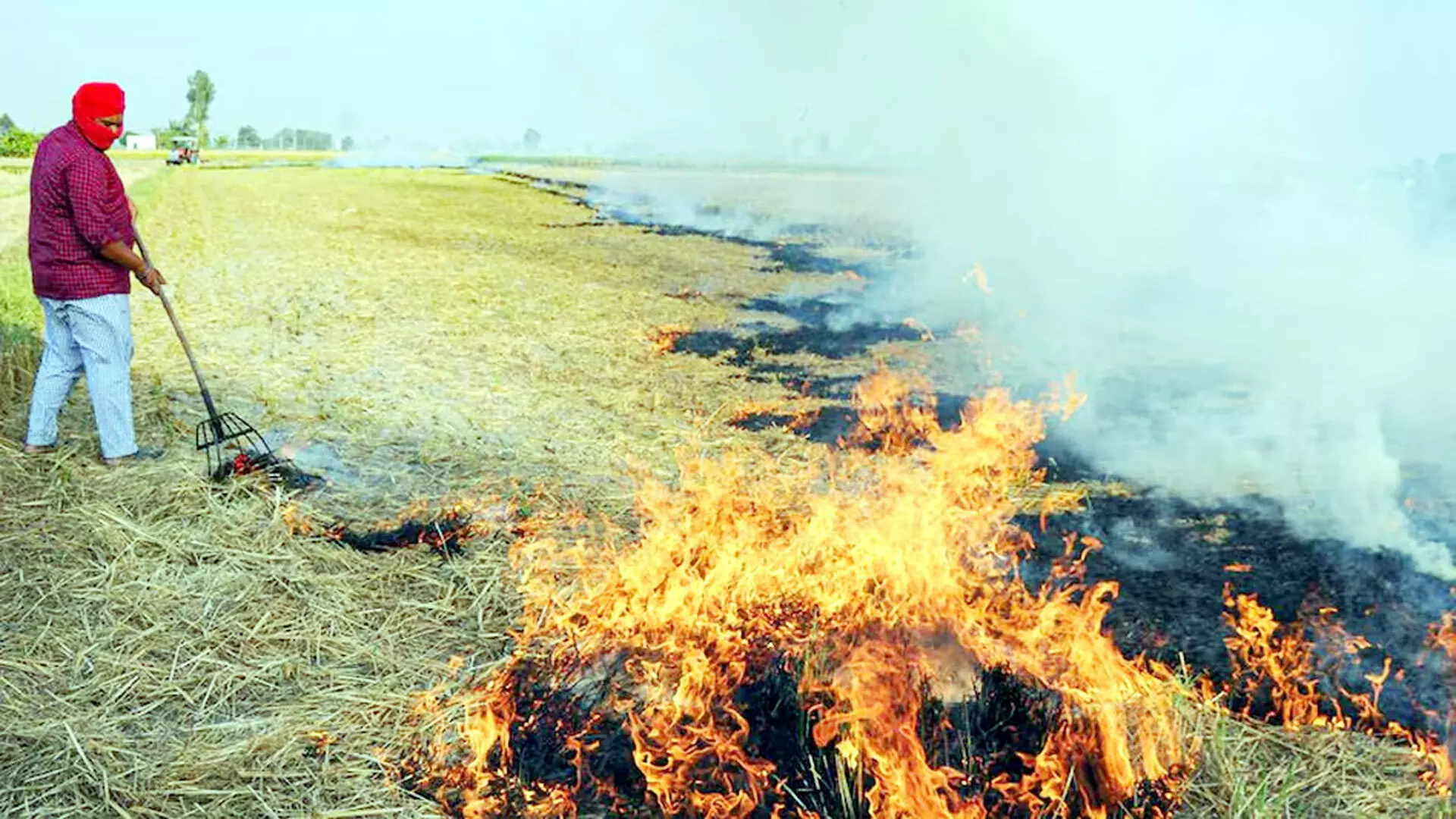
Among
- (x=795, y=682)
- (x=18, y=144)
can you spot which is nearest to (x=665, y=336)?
(x=795, y=682)

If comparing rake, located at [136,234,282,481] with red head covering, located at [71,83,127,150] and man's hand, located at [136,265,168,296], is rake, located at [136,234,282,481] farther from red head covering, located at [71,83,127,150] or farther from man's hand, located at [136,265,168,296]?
red head covering, located at [71,83,127,150]

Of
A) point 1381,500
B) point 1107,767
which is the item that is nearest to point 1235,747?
point 1107,767

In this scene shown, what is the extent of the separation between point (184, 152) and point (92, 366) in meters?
59.1

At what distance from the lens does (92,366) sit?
18.1 ft

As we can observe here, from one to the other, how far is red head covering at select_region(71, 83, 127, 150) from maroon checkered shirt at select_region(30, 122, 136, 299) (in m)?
0.05

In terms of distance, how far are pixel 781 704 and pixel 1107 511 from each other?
9.58ft

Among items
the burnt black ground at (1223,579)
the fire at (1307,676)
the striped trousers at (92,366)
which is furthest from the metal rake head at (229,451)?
the fire at (1307,676)

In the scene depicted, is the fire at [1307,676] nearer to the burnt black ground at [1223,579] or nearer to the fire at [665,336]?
the burnt black ground at [1223,579]

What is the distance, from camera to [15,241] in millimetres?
16859

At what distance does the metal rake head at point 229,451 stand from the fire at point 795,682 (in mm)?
1924

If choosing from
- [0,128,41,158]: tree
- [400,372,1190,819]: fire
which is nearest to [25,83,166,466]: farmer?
[400,372,1190,819]: fire

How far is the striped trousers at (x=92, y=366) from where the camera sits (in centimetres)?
548

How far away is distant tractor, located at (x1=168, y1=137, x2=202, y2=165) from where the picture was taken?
56.0 m

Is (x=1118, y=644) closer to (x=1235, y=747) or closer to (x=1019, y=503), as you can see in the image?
(x=1235, y=747)
